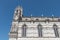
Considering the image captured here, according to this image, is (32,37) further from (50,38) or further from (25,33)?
(50,38)

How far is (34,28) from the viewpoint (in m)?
27.5

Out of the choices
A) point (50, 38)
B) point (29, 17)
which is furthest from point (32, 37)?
point (29, 17)

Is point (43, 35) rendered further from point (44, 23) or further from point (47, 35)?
point (44, 23)

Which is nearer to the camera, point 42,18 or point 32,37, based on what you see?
point 32,37

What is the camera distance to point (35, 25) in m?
28.0

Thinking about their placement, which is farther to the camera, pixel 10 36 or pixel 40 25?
pixel 40 25

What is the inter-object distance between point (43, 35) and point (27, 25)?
368cm

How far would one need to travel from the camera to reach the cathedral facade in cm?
2616

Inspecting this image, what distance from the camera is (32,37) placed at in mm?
26125

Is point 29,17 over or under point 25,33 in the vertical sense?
over

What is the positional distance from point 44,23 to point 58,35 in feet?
11.8

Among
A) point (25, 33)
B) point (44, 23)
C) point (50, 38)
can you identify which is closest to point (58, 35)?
point (50, 38)

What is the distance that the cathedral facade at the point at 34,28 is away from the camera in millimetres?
26163

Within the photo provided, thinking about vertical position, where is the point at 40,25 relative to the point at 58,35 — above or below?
above
